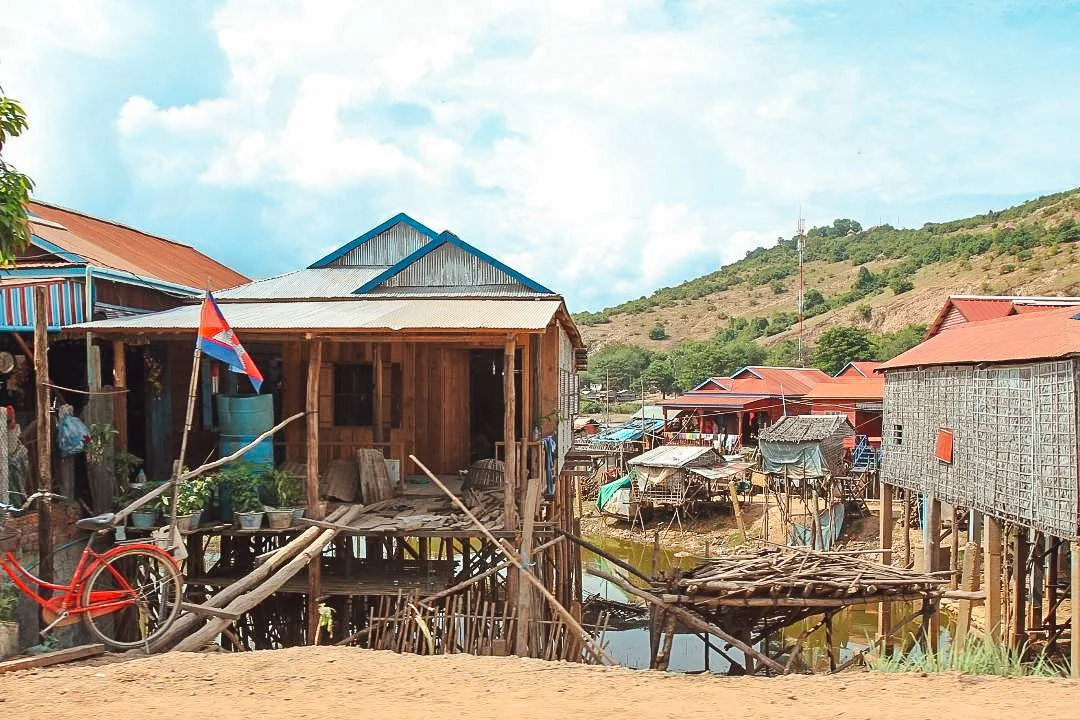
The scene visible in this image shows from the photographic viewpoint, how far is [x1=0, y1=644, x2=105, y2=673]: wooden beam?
8.31 meters

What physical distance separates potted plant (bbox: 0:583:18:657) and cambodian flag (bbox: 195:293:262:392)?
3353 mm

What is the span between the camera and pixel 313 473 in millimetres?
12008

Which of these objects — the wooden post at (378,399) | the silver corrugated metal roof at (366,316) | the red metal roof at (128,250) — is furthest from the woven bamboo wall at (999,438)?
the red metal roof at (128,250)

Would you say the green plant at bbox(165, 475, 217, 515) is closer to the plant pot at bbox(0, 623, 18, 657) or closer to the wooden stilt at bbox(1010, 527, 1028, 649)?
the plant pot at bbox(0, 623, 18, 657)

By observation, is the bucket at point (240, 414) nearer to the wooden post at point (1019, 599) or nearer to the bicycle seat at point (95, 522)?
the bicycle seat at point (95, 522)

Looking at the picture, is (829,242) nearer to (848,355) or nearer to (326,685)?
(848,355)

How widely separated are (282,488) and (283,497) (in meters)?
0.14

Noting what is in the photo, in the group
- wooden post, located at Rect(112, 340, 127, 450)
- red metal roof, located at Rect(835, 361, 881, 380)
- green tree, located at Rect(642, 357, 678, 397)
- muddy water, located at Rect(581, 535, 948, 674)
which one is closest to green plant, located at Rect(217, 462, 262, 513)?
wooden post, located at Rect(112, 340, 127, 450)

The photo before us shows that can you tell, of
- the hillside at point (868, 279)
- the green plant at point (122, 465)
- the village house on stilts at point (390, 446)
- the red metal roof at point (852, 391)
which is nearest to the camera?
the village house on stilts at point (390, 446)

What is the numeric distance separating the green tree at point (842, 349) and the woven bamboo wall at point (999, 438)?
3521cm

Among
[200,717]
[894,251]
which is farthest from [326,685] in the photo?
[894,251]

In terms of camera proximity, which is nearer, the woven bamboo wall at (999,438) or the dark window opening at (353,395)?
the woven bamboo wall at (999,438)

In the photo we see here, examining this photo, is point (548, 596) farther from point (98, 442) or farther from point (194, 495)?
point (98, 442)

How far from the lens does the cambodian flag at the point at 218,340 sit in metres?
10.3
